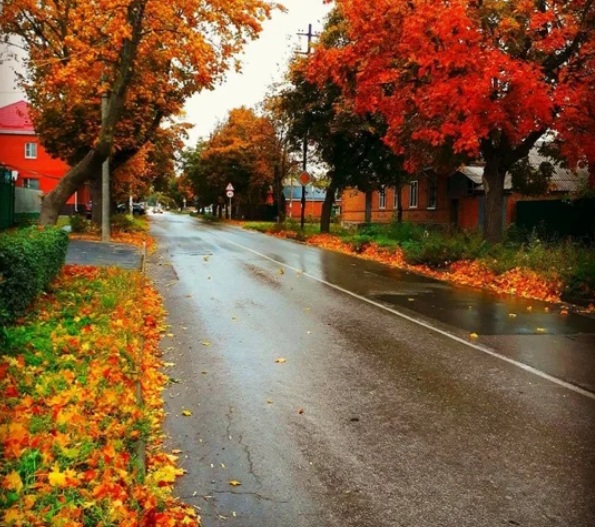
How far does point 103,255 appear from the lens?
17.3 m

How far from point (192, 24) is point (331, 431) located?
11.7m

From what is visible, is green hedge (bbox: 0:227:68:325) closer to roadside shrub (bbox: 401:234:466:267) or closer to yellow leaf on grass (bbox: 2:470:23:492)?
yellow leaf on grass (bbox: 2:470:23:492)

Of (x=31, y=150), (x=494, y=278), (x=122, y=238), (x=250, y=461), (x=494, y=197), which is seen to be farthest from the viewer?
(x=31, y=150)

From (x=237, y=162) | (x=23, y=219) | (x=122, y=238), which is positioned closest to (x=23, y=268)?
(x=23, y=219)

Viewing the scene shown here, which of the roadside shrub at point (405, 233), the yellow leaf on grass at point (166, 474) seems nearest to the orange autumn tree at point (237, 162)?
the roadside shrub at point (405, 233)

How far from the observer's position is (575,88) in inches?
580

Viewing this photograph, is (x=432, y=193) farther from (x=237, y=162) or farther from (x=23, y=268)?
(x=23, y=268)

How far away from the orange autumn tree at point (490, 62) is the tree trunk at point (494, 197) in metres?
1.35

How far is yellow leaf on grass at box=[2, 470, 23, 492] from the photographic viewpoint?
3488 mm

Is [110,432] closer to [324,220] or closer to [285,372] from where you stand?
[285,372]

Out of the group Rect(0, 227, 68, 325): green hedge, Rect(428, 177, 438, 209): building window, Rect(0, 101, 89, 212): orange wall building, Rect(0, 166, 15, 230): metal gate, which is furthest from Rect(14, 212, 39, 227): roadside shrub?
Rect(0, 101, 89, 212): orange wall building

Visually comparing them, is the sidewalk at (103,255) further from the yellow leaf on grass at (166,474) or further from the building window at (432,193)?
the building window at (432,193)

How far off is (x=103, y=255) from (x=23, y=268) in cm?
1020

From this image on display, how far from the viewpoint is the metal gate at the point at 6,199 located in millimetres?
21234
